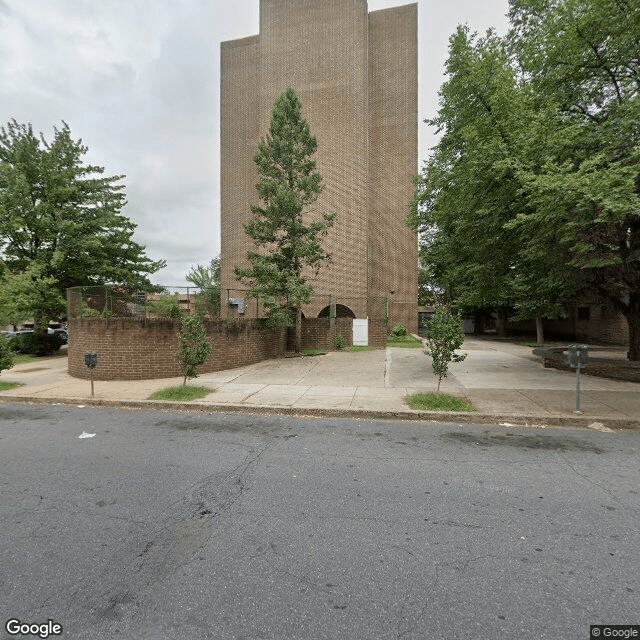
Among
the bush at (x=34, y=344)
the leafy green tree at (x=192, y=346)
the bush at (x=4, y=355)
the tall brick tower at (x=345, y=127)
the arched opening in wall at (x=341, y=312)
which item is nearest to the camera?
the leafy green tree at (x=192, y=346)

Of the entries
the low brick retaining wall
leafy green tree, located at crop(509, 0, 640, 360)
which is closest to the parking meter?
leafy green tree, located at crop(509, 0, 640, 360)

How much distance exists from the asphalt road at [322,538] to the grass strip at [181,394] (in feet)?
9.00

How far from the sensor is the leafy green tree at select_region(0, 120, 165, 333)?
1670 cm

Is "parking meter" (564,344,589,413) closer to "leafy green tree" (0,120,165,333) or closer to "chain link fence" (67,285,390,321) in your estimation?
"chain link fence" (67,285,390,321)

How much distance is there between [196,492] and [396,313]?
2704 centimetres

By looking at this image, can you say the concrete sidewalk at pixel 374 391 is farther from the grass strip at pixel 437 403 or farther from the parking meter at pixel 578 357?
the parking meter at pixel 578 357

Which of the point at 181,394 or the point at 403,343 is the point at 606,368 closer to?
the point at 403,343

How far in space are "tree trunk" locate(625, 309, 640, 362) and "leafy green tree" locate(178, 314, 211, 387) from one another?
525 inches

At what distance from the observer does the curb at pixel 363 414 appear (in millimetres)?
6352

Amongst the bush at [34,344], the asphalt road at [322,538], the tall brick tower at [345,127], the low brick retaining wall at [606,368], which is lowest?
the asphalt road at [322,538]

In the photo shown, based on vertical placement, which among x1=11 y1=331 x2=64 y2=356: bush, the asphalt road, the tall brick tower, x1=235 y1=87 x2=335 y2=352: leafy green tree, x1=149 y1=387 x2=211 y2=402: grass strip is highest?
the tall brick tower

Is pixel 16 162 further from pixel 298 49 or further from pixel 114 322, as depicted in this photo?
pixel 298 49

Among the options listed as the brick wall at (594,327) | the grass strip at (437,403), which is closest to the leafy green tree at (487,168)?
the grass strip at (437,403)

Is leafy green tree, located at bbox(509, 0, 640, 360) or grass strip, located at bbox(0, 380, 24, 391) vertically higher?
leafy green tree, located at bbox(509, 0, 640, 360)
